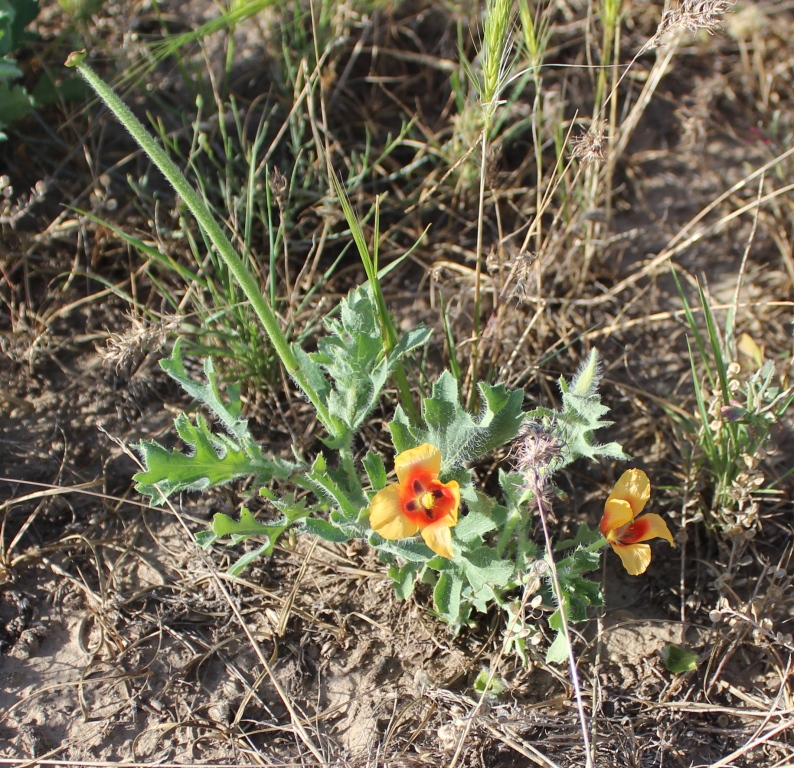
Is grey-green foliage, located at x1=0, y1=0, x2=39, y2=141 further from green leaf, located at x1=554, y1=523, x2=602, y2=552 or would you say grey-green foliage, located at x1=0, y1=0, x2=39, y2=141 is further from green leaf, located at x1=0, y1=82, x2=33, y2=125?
green leaf, located at x1=554, y1=523, x2=602, y2=552

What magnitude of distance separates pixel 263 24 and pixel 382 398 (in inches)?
75.5

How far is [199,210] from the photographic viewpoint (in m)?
1.70

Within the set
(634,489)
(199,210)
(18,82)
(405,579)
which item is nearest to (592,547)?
(634,489)

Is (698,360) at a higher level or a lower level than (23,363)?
lower

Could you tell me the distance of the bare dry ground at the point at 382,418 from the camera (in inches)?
86.9

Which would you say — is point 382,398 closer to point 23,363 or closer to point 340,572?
point 340,572

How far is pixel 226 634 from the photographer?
237 cm

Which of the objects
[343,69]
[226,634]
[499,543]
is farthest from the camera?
[343,69]

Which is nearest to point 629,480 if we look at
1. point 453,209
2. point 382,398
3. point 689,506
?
point 689,506

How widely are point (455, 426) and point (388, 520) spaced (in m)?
0.32

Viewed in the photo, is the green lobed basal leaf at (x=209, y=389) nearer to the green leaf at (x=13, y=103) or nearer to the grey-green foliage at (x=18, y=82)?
the grey-green foliage at (x=18, y=82)

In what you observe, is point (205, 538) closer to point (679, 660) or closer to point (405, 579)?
point (405, 579)

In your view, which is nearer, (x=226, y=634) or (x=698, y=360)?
A: (x=226, y=634)

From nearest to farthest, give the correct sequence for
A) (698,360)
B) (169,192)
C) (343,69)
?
(698,360), (169,192), (343,69)
